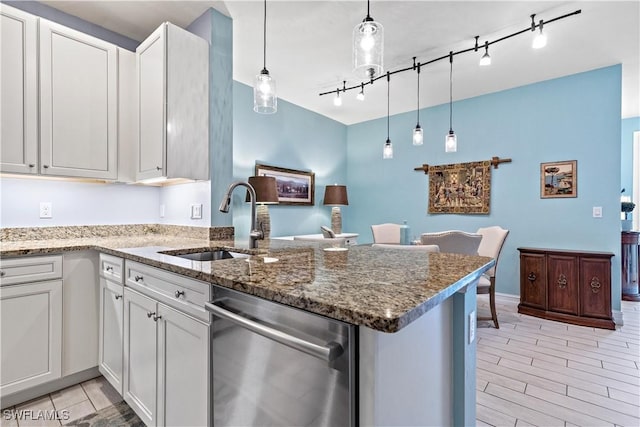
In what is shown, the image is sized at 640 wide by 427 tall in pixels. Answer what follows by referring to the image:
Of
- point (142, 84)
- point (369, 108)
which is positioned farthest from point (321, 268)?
point (369, 108)

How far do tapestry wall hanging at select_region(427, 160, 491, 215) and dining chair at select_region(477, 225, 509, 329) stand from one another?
2.18ft

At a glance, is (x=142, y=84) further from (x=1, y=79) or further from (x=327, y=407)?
(x=327, y=407)

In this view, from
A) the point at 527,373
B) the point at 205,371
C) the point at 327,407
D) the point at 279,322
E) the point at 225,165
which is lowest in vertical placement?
the point at 527,373

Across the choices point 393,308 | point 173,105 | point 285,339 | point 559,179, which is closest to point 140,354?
point 285,339

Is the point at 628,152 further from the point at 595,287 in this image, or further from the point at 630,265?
the point at 595,287

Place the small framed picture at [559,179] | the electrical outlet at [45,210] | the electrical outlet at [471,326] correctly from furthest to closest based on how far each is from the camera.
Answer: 1. the small framed picture at [559,179]
2. the electrical outlet at [45,210]
3. the electrical outlet at [471,326]

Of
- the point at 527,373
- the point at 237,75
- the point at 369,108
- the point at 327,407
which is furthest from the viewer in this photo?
the point at 369,108

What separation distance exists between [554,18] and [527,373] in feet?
8.97

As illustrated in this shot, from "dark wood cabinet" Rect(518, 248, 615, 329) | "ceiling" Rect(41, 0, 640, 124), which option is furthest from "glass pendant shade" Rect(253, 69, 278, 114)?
"dark wood cabinet" Rect(518, 248, 615, 329)

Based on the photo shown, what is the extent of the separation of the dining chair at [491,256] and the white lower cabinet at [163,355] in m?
2.38

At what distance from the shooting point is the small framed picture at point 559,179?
3.54 m

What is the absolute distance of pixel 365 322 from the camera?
653 millimetres

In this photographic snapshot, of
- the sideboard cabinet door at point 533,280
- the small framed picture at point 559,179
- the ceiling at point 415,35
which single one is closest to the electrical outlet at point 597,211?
the small framed picture at point 559,179

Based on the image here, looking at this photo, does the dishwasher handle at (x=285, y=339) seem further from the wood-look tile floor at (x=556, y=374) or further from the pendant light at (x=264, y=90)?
the wood-look tile floor at (x=556, y=374)
